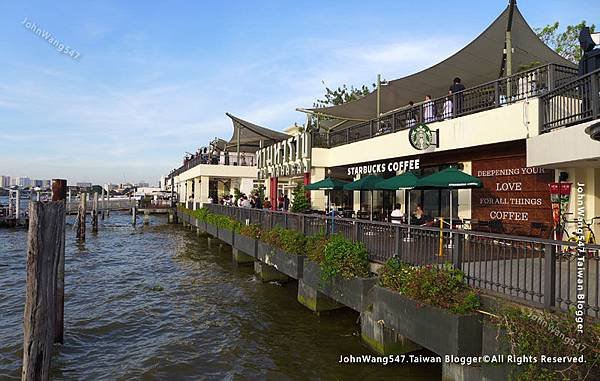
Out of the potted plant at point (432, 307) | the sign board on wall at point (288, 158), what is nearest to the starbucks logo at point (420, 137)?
the sign board on wall at point (288, 158)

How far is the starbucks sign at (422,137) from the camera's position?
1439 centimetres

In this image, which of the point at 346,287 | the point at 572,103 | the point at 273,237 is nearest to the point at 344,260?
the point at 346,287

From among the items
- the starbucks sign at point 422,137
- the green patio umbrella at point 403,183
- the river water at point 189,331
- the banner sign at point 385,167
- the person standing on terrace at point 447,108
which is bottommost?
the river water at point 189,331

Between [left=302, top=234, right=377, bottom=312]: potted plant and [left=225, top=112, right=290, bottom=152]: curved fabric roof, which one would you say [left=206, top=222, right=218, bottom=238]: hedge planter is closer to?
[left=225, top=112, right=290, bottom=152]: curved fabric roof

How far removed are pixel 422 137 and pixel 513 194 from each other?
3.50 m

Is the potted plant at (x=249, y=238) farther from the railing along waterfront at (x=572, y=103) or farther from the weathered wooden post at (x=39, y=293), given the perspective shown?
the railing along waterfront at (x=572, y=103)

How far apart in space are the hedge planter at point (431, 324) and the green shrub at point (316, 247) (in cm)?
298

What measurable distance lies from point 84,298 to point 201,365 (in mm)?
7703

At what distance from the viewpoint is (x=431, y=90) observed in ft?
62.0

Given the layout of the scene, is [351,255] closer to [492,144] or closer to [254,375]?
[254,375]

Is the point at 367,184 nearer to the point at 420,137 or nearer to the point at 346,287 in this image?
the point at 420,137

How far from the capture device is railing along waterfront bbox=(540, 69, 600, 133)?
27.9ft

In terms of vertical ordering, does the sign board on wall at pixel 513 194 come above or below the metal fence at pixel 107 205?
above

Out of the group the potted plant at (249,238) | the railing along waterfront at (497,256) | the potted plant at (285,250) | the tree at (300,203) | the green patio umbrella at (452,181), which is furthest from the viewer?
the tree at (300,203)
